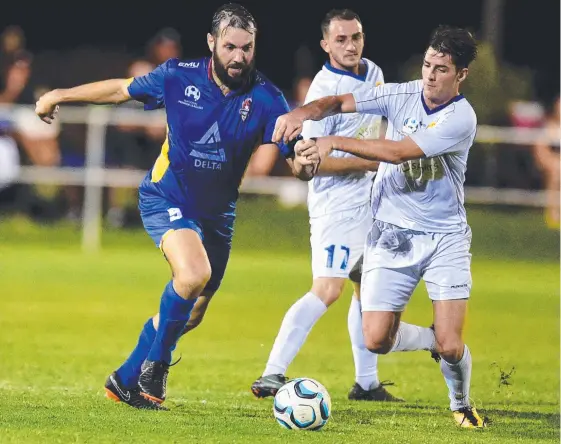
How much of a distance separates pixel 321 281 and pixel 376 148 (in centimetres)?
159

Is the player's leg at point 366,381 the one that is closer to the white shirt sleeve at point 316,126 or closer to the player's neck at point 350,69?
the white shirt sleeve at point 316,126

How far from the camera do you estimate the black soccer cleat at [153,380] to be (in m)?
8.04

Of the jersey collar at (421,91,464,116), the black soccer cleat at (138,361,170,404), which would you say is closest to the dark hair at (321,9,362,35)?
the jersey collar at (421,91,464,116)

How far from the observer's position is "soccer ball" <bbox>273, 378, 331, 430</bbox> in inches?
302

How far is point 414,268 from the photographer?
8.16 metres

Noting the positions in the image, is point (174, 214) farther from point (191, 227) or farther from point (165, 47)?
point (165, 47)

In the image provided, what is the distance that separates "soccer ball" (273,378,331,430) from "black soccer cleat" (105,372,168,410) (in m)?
0.83

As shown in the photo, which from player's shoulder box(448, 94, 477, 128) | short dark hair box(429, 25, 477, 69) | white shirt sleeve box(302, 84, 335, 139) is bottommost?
white shirt sleeve box(302, 84, 335, 139)

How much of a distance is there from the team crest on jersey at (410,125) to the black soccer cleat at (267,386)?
1.88m

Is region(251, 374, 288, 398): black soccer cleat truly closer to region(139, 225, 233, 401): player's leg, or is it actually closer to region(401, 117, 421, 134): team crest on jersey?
region(139, 225, 233, 401): player's leg

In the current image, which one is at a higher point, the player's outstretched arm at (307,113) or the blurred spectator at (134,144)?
the player's outstretched arm at (307,113)

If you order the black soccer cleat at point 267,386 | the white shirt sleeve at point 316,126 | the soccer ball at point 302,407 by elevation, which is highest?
the white shirt sleeve at point 316,126

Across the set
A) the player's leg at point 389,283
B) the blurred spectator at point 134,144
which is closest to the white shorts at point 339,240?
the player's leg at point 389,283

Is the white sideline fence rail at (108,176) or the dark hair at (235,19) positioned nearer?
the dark hair at (235,19)
